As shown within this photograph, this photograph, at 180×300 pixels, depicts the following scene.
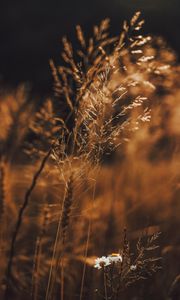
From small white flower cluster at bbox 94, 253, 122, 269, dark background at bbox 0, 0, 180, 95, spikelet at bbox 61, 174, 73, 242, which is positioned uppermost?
dark background at bbox 0, 0, 180, 95

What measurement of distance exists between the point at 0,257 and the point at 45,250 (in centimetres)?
145

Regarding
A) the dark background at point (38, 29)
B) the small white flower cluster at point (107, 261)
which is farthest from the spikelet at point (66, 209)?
the dark background at point (38, 29)

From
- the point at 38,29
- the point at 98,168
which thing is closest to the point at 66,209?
the point at 98,168

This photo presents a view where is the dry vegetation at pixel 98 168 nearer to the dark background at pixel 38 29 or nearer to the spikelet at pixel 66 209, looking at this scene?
the spikelet at pixel 66 209

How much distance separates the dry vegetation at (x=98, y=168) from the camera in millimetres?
1320

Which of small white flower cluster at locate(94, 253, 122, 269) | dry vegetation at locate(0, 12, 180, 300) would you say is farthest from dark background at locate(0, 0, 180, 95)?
small white flower cluster at locate(94, 253, 122, 269)

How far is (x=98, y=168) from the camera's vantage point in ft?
4.28

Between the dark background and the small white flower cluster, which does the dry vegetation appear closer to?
the small white flower cluster

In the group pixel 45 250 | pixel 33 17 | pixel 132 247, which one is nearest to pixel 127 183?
pixel 132 247

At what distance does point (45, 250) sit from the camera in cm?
300

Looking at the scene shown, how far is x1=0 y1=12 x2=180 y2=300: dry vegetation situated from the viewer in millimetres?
1320

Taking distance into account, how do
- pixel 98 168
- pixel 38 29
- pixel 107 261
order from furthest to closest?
pixel 38 29 < pixel 107 261 < pixel 98 168

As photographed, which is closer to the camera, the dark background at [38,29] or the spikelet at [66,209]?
the spikelet at [66,209]

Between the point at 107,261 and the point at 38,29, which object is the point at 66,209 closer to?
the point at 107,261
